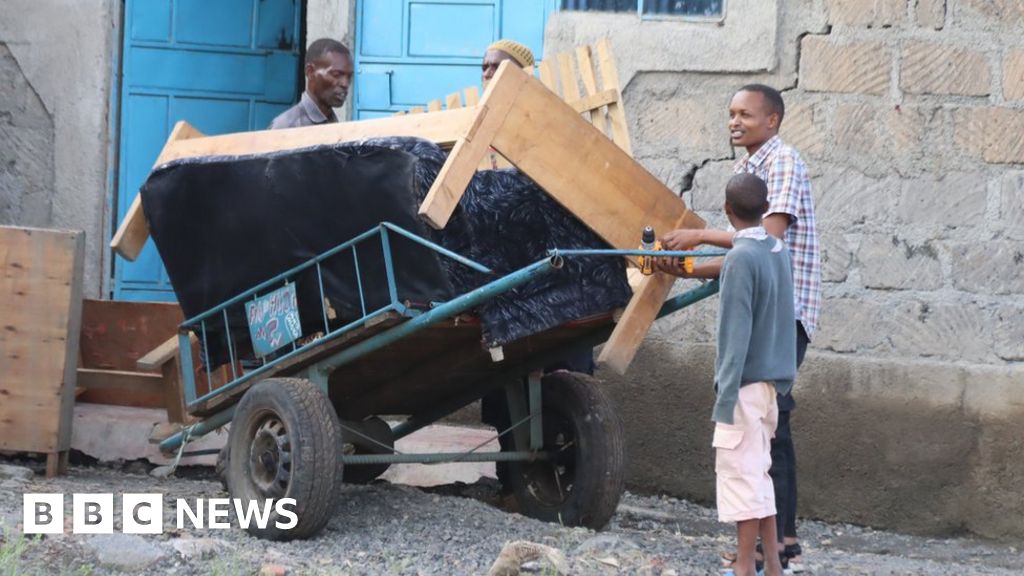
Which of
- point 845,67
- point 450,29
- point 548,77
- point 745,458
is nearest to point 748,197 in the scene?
point 745,458

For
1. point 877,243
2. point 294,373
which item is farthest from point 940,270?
point 294,373

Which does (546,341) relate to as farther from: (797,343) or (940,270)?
(940,270)

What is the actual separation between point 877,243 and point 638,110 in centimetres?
128

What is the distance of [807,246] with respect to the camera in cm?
528

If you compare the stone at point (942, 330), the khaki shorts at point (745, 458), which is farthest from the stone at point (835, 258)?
the khaki shorts at point (745, 458)

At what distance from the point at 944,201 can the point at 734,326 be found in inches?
105

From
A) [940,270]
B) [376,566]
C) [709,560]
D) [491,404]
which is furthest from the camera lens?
[940,270]

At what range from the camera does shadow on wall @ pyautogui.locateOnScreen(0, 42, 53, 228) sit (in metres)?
8.05

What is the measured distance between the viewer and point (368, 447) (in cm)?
607

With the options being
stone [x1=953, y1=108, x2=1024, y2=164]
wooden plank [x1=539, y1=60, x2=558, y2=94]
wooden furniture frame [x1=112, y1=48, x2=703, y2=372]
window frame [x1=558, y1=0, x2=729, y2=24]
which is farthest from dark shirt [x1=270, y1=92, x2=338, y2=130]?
stone [x1=953, y1=108, x2=1024, y2=164]

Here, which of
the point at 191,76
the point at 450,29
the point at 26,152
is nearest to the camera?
the point at 450,29

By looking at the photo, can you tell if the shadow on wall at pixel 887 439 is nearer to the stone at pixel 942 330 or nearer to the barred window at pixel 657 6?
the stone at pixel 942 330

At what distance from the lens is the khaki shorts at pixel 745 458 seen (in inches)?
187

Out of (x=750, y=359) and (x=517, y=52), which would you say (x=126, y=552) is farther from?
(x=517, y=52)
